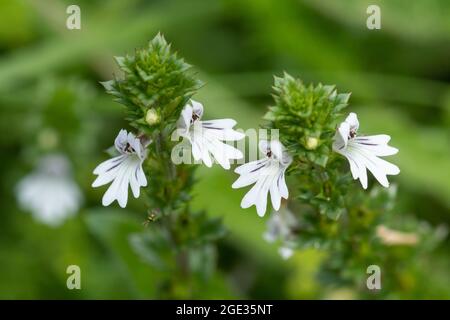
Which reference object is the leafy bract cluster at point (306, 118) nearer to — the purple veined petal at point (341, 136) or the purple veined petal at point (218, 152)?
the purple veined petal at point (341, 136)

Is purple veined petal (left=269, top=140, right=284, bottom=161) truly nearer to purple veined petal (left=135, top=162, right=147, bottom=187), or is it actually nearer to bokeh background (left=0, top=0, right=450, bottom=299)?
purple veined petal (left=135, top=162, right=147, bottom=187)

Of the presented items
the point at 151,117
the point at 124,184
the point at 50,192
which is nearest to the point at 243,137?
the point at 151,117

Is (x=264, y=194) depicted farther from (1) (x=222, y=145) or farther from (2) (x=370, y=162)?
(2) (x=370, y=162)

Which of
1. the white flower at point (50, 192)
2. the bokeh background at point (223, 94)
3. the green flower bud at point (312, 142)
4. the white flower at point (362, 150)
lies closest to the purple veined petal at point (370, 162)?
the white flower at point (362, 150)

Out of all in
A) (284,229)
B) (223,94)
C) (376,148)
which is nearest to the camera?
(376,148)

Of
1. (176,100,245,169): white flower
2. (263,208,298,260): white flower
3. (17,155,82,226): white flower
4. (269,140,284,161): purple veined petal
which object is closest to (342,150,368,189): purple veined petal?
(269,140,284,161): purple veined petal

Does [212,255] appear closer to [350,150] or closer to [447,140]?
[350,150]
